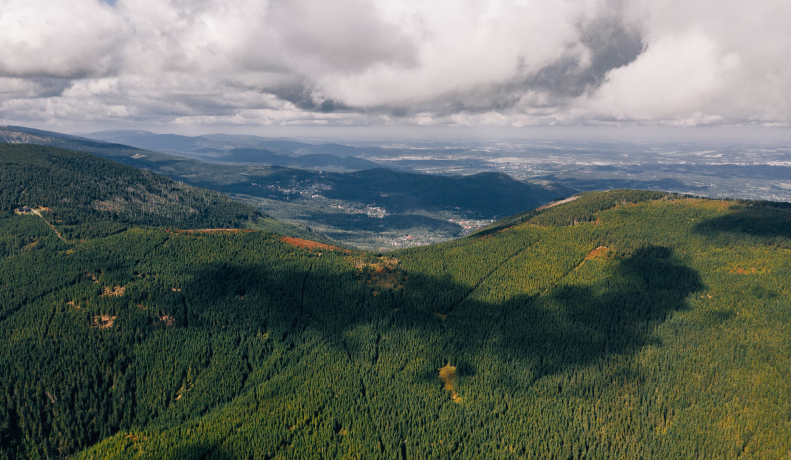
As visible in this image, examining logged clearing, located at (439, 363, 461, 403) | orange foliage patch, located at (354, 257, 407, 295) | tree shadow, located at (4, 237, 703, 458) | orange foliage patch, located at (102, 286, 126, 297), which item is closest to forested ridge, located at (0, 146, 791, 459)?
logged clearing, located at (439, 363, 461, 403)

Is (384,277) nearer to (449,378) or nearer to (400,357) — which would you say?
(400,357)

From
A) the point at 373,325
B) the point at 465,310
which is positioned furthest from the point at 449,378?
the point at 373,325

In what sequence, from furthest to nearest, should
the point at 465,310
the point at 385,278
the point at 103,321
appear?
the point at 385,278 → the point at 465,310 → the point at 103,321

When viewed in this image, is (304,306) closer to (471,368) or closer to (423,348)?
(423,348)

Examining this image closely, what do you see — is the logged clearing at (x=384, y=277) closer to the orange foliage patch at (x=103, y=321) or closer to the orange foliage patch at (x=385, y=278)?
the orange foliage patch at (x=385, y=278)

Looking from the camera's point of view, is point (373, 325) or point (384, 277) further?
point (384, 277)

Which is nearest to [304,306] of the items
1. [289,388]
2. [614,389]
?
[289,388]

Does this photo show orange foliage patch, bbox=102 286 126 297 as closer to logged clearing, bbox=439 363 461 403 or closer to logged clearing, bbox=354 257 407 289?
logged clearing, bbox=354 257 407 289
